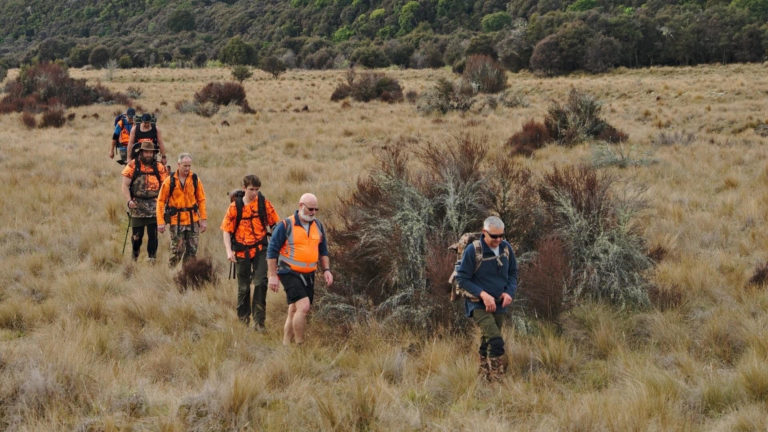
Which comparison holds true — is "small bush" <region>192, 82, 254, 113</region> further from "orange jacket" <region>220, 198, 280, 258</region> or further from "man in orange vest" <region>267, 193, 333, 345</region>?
"man in orange vest" <region>267, 193, 333, 345</region>

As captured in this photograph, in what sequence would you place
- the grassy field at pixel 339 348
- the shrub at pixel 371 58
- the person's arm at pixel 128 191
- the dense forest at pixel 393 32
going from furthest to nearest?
1. the shrub at pixel 371 58
2. the dense forest at pixel 393 32
3. the person's arm at pixel 128 191
4. the grassy field at pixel 339 348

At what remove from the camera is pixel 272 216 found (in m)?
5.62

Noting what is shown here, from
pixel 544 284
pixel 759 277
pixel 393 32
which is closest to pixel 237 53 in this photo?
pixel 393 32

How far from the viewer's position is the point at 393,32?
90.8 m

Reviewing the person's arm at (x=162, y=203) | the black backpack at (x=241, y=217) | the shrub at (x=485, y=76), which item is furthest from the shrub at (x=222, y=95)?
the black backpack at (x=241, y=217)

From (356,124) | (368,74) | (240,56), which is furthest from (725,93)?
(240,56)

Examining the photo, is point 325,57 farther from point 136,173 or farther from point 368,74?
point 136,173

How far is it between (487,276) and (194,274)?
3.74 meters

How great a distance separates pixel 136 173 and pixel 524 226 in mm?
4797

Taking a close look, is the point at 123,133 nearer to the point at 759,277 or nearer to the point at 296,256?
the point at 296,256

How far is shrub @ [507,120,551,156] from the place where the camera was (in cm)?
1407

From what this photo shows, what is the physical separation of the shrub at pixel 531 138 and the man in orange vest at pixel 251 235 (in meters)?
9.40

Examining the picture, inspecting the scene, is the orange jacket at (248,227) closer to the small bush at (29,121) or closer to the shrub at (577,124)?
the shrub at (577,124)

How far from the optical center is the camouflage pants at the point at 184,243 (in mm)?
6949
